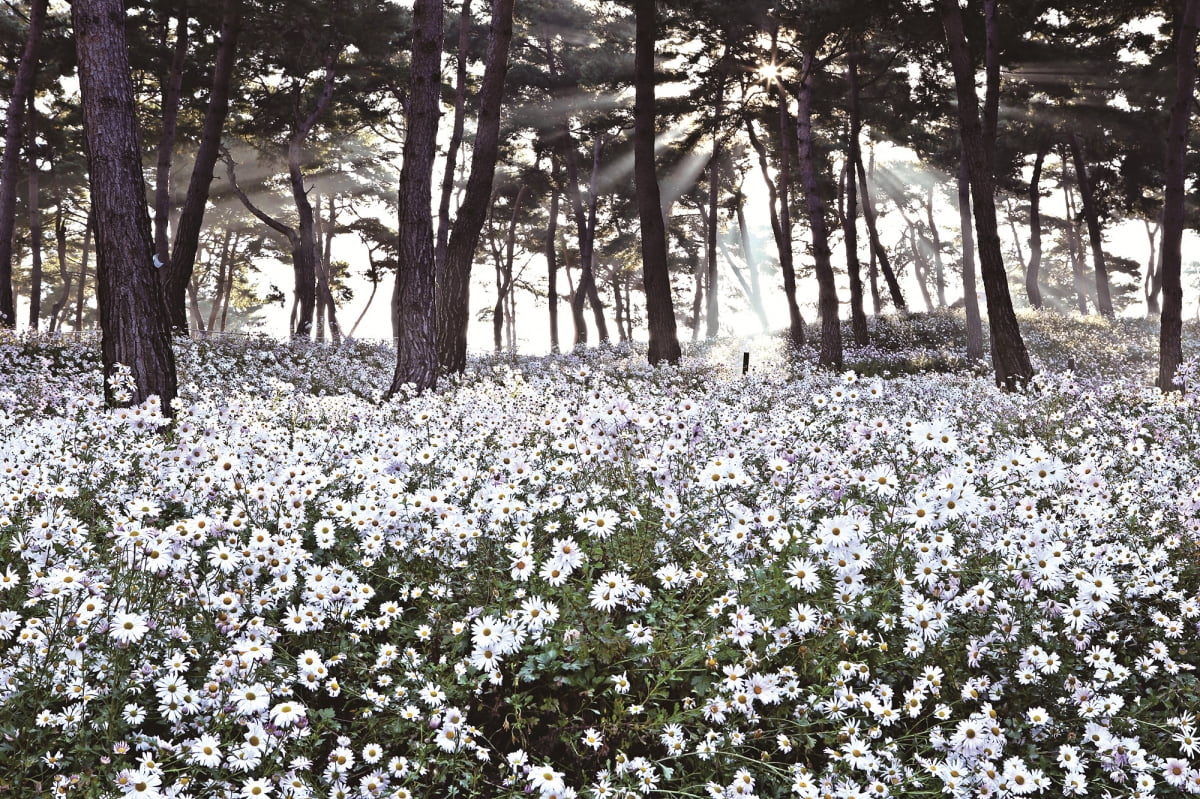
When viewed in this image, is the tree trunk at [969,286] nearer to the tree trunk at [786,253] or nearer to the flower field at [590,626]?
the tree trunk at [786,253]

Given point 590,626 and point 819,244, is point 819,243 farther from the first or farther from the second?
point 590,626

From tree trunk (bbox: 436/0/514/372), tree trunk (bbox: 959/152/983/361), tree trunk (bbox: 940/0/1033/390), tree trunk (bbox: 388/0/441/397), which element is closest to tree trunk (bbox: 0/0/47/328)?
tree trunk (bbox: 436/0/514/372)

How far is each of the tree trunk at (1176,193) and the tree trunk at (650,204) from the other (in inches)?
315

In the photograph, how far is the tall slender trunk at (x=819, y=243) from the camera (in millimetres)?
16609

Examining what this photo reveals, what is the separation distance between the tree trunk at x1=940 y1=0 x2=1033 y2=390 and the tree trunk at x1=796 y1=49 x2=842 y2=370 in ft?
13.8

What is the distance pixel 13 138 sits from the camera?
16047mm

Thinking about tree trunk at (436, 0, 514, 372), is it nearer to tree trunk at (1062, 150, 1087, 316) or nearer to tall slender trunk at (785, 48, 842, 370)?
tall slender trunk at (785, 48, 842, 370)

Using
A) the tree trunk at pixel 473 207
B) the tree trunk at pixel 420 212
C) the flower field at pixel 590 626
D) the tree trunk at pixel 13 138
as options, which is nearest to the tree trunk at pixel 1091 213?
the tree trunk at pixel 473 207

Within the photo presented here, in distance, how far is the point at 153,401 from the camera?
4.69 meters

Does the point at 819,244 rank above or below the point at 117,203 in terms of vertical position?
above

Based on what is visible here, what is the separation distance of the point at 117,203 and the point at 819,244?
14.1 metres

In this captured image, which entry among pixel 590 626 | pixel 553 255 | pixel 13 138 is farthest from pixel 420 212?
pixel 553 255

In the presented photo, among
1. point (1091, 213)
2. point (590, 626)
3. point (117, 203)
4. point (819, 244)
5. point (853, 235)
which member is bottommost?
point (590, 626)

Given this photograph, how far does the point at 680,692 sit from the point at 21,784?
2.54 metres
